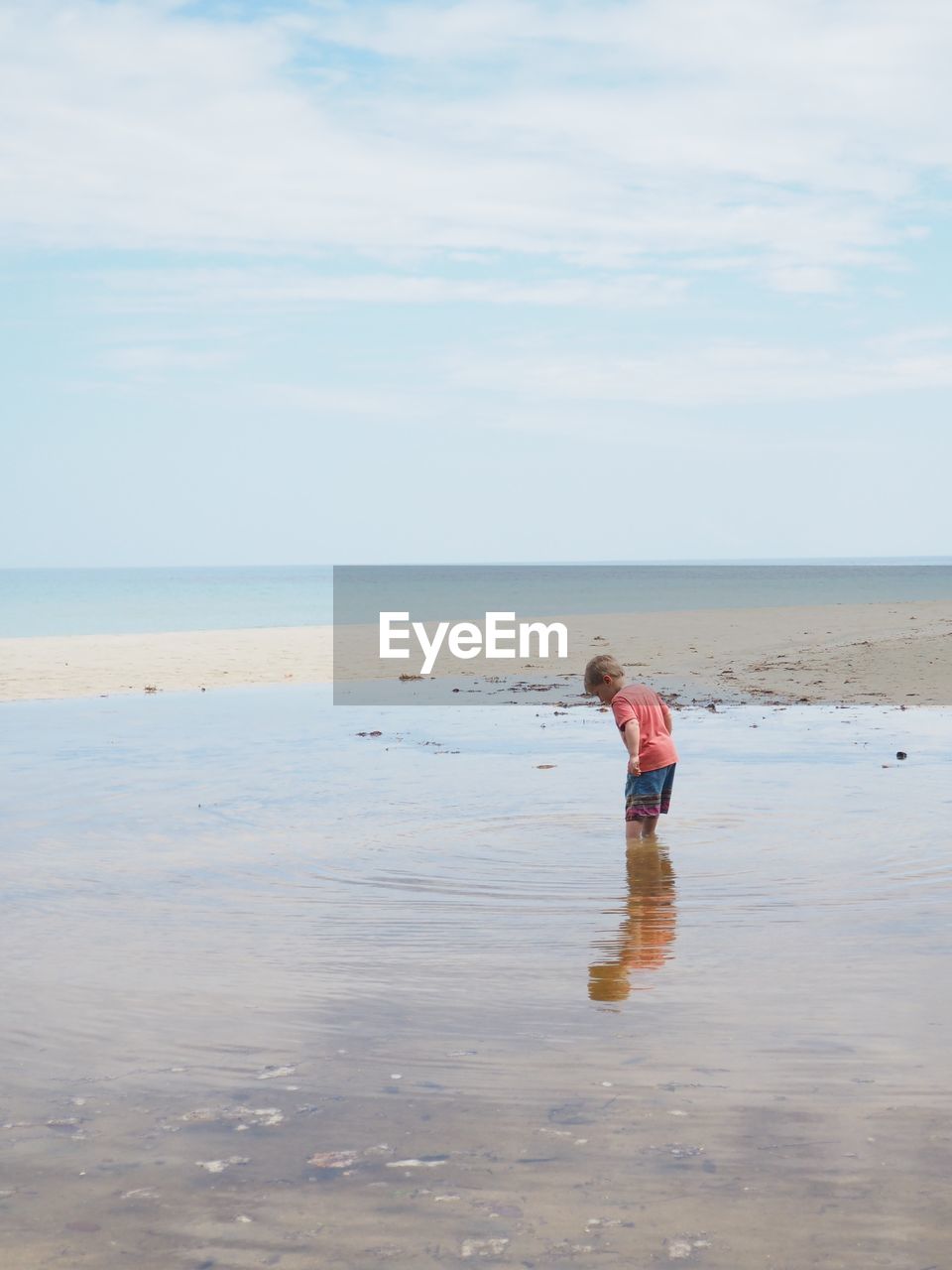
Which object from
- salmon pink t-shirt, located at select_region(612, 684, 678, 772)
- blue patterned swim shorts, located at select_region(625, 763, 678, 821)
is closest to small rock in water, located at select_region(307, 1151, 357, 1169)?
blue patterned swim shorts, located at select_region(625, 763, 678, 821)

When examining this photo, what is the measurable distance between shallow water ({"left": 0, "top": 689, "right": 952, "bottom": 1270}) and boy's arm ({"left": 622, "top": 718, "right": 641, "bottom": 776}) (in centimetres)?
53

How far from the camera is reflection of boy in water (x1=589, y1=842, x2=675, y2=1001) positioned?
5598mm

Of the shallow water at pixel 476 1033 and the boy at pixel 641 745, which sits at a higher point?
the boy at pixel 641 745

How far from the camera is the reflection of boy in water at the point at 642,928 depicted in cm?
560

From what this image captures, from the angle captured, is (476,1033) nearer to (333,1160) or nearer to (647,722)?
(333,1160)

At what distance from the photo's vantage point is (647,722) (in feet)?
30.3

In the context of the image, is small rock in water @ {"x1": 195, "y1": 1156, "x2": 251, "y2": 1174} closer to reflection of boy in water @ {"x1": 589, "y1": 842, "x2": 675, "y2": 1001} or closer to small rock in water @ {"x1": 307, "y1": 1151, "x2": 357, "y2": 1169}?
small rock in water @ {"x1": 307, "y1": 1151, "x2": 357, "y2": 1169}

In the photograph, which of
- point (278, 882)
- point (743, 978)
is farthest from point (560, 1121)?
point (278, 882)

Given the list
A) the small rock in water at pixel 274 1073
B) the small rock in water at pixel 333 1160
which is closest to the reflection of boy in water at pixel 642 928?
the small rock in water at pixel 274 1073
